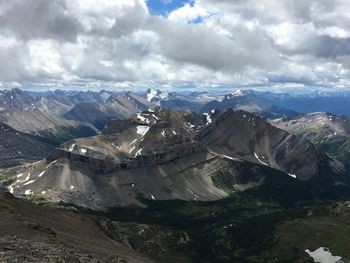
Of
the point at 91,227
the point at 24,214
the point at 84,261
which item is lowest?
the point at 91,227

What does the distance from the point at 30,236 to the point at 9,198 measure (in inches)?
3367

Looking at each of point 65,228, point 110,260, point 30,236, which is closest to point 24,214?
point 65,228

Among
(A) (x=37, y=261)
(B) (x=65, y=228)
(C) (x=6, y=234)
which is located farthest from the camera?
(B) (x=65, y=228)

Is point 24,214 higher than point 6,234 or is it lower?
lower

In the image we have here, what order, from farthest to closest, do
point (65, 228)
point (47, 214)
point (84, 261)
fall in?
point (47, 214), point (65, 228), point (84, 261)

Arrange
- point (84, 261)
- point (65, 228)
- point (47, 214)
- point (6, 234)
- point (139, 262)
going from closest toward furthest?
point (84, 261) < point (6, 234) < point (139, 262) < point (65, 228) < point (47, 214)

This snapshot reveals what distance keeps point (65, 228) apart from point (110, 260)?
57939 mm

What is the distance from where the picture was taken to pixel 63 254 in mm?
96500

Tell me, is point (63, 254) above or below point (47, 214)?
above

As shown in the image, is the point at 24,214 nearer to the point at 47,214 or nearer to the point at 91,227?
the point at 47,214

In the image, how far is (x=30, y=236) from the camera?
114 m

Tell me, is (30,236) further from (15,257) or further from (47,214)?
(47,214)

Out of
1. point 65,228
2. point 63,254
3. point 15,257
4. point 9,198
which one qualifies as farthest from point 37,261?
point 9,198

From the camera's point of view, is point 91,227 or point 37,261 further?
point 91,227
